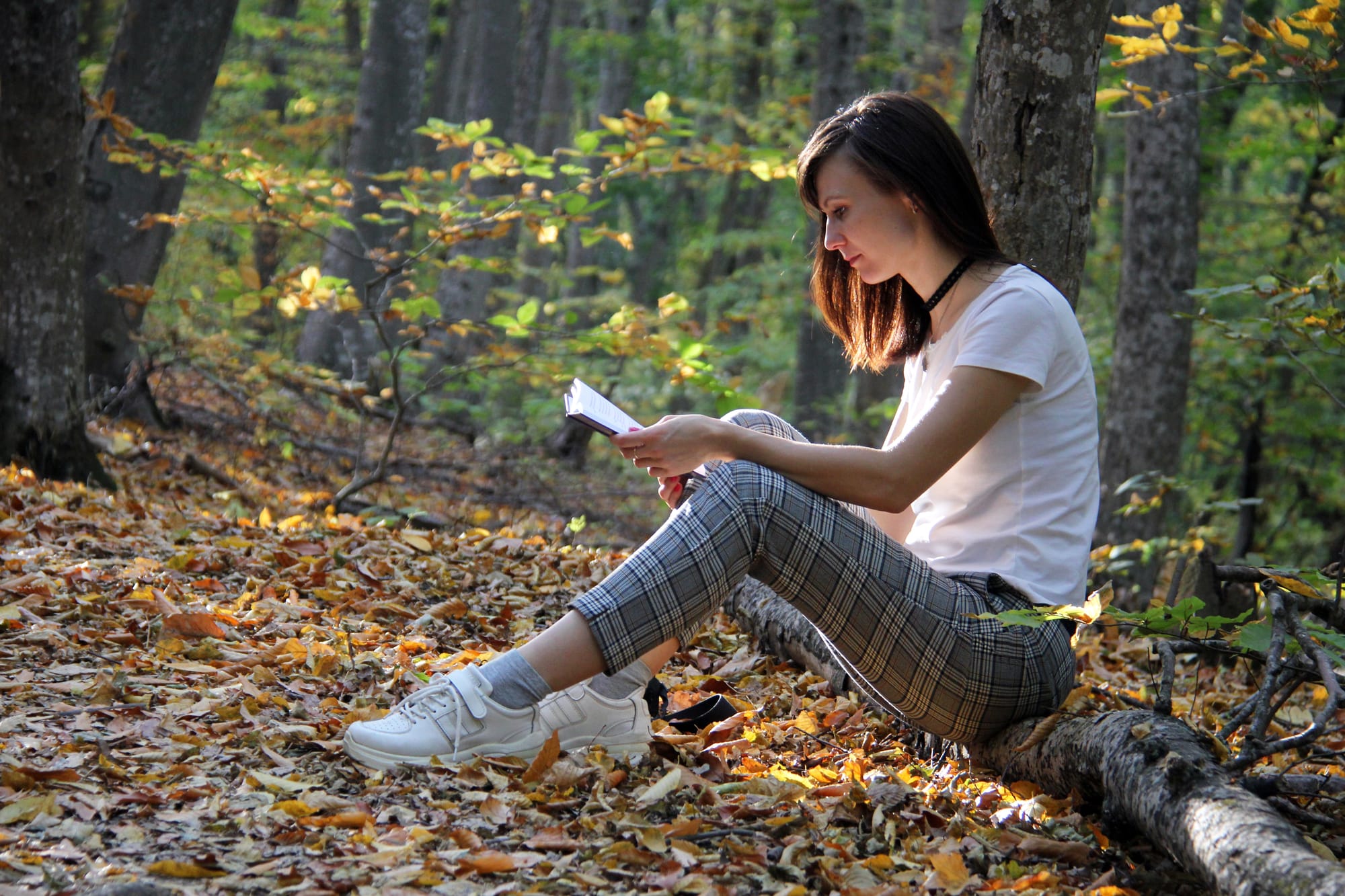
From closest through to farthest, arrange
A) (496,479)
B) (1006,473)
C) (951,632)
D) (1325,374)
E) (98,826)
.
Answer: (98,826)
(951,632)
(1006,473)
(496,479)
(1325,374)

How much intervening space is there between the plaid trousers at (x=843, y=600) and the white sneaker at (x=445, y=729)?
0.26 m

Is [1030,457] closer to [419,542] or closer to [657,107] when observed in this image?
[419,542]

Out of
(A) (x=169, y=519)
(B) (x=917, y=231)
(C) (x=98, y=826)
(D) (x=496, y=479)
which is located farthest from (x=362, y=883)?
(D) (x=496, y=479)

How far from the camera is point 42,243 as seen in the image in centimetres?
463

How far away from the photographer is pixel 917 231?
104 inches

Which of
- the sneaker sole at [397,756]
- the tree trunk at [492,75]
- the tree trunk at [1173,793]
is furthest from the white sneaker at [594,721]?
the tree trunk at [492,75]

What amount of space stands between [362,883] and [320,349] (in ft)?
28.8

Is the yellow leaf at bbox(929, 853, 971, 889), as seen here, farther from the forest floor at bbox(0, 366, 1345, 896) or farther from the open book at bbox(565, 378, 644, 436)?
the open book at bbox(565, 378, 644, 436)

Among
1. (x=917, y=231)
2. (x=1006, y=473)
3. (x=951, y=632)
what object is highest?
(x=917, y=231)

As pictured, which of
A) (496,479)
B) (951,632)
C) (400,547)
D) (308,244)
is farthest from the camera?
(308,244)

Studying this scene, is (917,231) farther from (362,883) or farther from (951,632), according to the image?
(362,883)

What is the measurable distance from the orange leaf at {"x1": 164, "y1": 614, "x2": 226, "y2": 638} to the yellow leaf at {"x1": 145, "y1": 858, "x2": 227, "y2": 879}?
1.30 m

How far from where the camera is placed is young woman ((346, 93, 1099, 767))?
7.39ft

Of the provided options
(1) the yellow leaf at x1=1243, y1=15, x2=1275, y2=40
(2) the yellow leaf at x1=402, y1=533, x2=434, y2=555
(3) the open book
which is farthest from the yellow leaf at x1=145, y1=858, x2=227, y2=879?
(1) the yellow leaf at x1=1243, y1=15, x2=1275, y2=40
